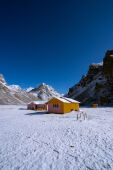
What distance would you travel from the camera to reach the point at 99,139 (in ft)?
22.8

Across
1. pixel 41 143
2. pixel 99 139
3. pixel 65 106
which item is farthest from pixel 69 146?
pixel 65 106

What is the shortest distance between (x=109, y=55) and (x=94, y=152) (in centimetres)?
8375

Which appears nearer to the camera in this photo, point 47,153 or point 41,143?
point 47,153

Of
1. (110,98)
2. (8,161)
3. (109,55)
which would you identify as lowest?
(8,161)

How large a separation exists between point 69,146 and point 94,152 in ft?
5.16

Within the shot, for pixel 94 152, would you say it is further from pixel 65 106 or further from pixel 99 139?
pixel 65 106

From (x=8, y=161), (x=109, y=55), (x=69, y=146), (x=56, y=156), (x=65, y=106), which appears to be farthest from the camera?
(x=109, y=55)

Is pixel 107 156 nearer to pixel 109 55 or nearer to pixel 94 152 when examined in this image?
pixel 94 152

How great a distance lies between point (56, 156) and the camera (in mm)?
5023

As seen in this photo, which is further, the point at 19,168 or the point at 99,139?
the point at 99,139

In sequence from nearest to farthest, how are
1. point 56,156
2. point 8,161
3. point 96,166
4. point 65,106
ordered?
point 96,166
point 8,161
point 56,156
point 65,106

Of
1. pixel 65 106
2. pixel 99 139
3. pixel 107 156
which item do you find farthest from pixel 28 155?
pixel 65 106

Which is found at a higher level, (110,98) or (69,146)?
(110,98)

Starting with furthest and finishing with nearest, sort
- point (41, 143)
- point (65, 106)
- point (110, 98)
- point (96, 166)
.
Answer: point (110, 98) → point (65, 106) → point (41, 143) → point (96, 166)
